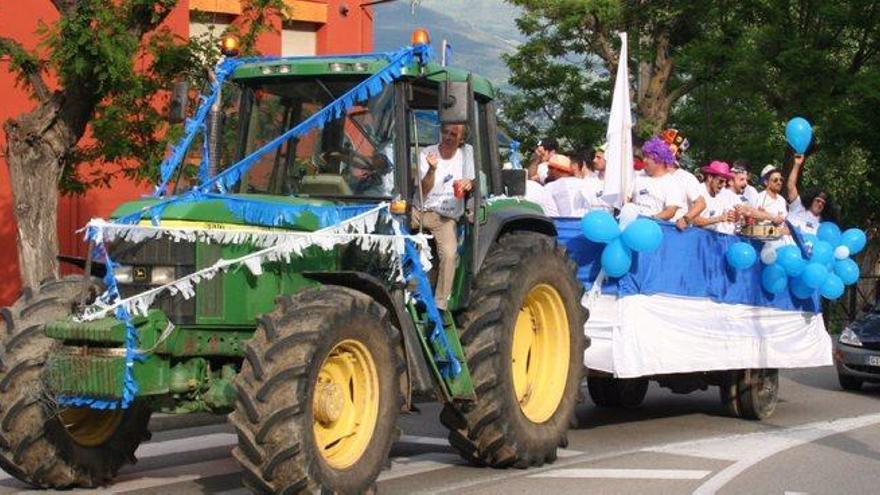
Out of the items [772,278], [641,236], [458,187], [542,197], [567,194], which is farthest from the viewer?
[772,278]

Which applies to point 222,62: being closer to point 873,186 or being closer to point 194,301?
point 194,301

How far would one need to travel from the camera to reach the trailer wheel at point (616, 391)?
1515cm

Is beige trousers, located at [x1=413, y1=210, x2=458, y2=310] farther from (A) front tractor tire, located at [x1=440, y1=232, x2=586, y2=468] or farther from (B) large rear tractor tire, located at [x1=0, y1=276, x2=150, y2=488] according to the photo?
(B) large rear tractor tire, located at [x1=0, y1=276, x2=150, y2=488]

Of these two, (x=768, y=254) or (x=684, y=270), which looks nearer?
(x=684, y=270)

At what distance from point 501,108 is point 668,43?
505 cm

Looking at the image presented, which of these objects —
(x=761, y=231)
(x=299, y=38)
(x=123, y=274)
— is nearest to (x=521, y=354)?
(x=123, y=274)

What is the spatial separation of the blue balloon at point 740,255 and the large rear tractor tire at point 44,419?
647 cm

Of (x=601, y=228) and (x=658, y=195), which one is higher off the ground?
(x=658, y=195)

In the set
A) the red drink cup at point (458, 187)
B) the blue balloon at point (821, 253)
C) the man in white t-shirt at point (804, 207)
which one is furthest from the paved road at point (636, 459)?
the man in white t-shirt at point (804, 207)

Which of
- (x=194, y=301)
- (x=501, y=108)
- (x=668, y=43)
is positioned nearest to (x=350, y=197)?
(x=194, y=301)

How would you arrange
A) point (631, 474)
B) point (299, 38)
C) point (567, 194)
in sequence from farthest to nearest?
point (299, 38) → point (567, 194) → point (631, 474)

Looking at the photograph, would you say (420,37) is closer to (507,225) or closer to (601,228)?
(507,225)

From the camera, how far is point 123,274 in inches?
357

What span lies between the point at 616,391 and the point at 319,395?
6958mm
